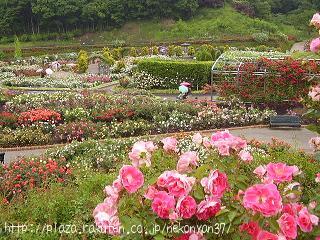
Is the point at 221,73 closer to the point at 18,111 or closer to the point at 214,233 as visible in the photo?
the point at 18,111

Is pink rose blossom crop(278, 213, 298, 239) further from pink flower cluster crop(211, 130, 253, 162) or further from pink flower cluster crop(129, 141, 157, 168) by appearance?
pink flower cluster crop(129, 141, 157, 168)

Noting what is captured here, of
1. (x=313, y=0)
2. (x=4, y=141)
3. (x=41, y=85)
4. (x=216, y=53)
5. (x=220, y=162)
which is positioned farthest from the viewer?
(x=313, y=0)

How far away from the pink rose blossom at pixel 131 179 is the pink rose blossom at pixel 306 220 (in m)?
0.88

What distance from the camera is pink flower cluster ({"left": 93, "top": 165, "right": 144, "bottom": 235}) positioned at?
2.65 metres

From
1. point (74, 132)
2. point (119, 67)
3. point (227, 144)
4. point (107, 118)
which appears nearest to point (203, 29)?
point (119, 67)

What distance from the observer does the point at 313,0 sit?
5819 cm

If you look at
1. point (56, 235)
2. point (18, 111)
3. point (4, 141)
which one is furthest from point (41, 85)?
point (56, 235)

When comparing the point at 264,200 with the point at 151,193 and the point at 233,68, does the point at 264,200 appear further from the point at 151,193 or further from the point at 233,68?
the point at 233,68

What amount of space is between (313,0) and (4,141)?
52.9 metres

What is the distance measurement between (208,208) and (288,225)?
44 centimetres

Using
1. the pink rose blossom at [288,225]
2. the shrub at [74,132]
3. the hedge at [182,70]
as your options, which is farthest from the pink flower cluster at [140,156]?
the hedge at [182,70]

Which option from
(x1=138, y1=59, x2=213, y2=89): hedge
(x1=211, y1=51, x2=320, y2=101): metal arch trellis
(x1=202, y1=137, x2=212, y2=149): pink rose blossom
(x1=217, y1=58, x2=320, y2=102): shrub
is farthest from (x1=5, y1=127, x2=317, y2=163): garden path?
(x1=202, y1=137, x2=212, y2=149): pink rose blossom

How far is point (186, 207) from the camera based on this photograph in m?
2.61

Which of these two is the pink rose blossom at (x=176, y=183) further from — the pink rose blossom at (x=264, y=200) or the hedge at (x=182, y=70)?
the hedge at (x=182, y=70)
